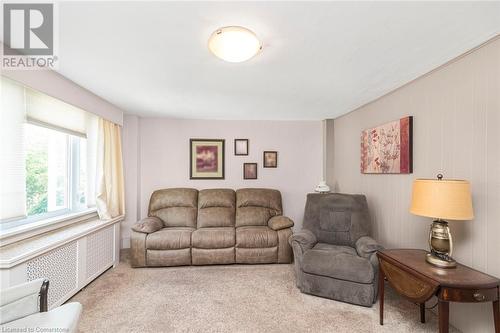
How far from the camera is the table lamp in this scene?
163 centimetres

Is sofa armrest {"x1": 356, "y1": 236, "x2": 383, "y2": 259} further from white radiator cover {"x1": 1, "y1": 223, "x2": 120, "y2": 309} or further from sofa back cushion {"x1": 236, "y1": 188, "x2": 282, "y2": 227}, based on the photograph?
white radiator cover {"x1": 1, "y1": 223, "x2": 120, "y2": 309}

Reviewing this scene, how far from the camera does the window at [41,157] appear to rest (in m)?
2.02

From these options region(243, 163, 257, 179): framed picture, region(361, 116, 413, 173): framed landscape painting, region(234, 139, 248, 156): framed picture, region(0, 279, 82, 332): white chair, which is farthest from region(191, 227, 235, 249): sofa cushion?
region(361, 116, 413, 173): framed landscape painting

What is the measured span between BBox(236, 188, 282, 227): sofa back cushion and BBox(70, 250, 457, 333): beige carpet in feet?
3.22

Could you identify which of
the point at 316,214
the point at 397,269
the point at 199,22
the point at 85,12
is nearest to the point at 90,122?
the point at 85,12

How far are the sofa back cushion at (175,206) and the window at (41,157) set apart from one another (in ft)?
2.94

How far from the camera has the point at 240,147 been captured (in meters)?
4.30

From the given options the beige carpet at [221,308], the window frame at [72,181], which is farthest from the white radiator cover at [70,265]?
the window frame at [72,181]

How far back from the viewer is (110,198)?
11.1 feet

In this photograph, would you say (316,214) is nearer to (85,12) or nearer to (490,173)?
(490,173)

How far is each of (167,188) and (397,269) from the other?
11.5 ft

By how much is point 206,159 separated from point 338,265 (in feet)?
9.01

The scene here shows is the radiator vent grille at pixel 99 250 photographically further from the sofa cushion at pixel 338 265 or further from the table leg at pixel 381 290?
the table leg at pixel 381 290

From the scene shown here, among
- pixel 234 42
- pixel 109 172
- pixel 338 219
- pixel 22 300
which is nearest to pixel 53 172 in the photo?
pixel 109 172
